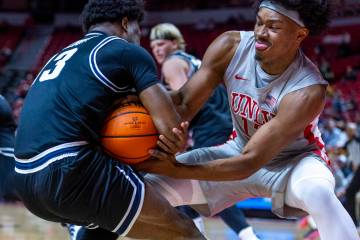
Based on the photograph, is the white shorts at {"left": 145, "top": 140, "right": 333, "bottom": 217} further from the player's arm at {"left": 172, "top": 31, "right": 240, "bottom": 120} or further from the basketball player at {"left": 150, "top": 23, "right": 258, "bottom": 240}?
the basketball player at {"left": 150, "top": 23, "right": 258, "bottom": 240}

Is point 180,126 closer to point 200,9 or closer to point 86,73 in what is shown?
point 86,73

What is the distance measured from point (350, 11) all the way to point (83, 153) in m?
16.4

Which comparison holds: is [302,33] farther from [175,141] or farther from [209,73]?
[175,141]

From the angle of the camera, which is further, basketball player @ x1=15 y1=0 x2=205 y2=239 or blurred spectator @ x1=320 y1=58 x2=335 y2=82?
blurred spectator @ x1=320 y1=58 x2=335 y2=82

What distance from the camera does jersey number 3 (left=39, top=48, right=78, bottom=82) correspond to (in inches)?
111

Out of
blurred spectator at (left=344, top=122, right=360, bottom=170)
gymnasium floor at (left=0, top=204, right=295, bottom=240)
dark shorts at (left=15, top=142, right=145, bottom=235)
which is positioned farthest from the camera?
blurred spectator at (left=344, top=122, right=360, bottom=170)

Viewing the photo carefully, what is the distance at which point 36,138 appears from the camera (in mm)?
2758

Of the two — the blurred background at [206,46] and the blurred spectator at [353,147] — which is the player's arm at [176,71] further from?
the blurred spectator at [353,147]

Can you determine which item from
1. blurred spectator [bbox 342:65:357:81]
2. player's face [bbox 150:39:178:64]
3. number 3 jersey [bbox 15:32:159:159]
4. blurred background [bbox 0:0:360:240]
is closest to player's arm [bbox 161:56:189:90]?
player's face [bbox 150:39:178:64]

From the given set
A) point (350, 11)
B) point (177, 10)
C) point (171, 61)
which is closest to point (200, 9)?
point (177, 10)

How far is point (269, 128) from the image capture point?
2.92 metres

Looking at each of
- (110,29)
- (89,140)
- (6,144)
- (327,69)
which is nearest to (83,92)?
(89,140)

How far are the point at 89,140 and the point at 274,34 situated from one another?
3.39 feet

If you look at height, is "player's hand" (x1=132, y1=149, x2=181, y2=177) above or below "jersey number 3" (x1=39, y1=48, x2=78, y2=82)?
below
